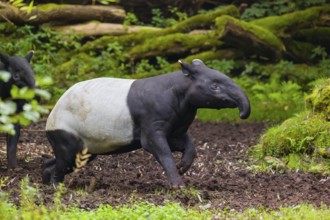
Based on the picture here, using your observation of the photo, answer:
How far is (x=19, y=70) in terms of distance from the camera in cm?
1092

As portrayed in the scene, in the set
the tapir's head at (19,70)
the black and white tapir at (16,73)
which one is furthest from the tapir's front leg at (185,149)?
the tapir's head at (19,70)

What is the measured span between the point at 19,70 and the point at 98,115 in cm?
192

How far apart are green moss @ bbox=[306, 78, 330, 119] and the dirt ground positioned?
1.24 m

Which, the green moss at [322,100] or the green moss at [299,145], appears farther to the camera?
the green moss at [322,100]

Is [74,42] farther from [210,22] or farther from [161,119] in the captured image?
[161,119]

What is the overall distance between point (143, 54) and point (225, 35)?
2.41 m

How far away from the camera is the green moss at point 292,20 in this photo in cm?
2031

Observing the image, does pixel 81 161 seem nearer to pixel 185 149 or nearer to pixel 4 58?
pixel 185 149

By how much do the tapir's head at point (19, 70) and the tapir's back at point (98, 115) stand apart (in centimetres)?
125

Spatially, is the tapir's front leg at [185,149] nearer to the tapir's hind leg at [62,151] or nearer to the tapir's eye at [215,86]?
the tapir's eye at [215,86]

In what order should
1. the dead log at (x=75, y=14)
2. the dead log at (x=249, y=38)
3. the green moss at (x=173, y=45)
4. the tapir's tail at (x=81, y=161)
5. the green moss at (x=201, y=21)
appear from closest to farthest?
the tapir's tail at (x=81, y=161)
the dead log at (x=249, y=38)
the dead log at (x=75, y=14)
the green moss at (x=173, y=45)
the green moss at (x=201, y=21)

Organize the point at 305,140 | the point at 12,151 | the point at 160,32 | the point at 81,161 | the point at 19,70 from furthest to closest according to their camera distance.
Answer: the point at 160,32
the point at 12,151
the point at 305,140
the point at 19,70
the point at 81,161

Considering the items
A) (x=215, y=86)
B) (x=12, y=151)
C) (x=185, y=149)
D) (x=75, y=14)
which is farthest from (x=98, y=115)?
(x=75, y=14)

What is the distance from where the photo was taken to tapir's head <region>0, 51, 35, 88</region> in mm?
10836
